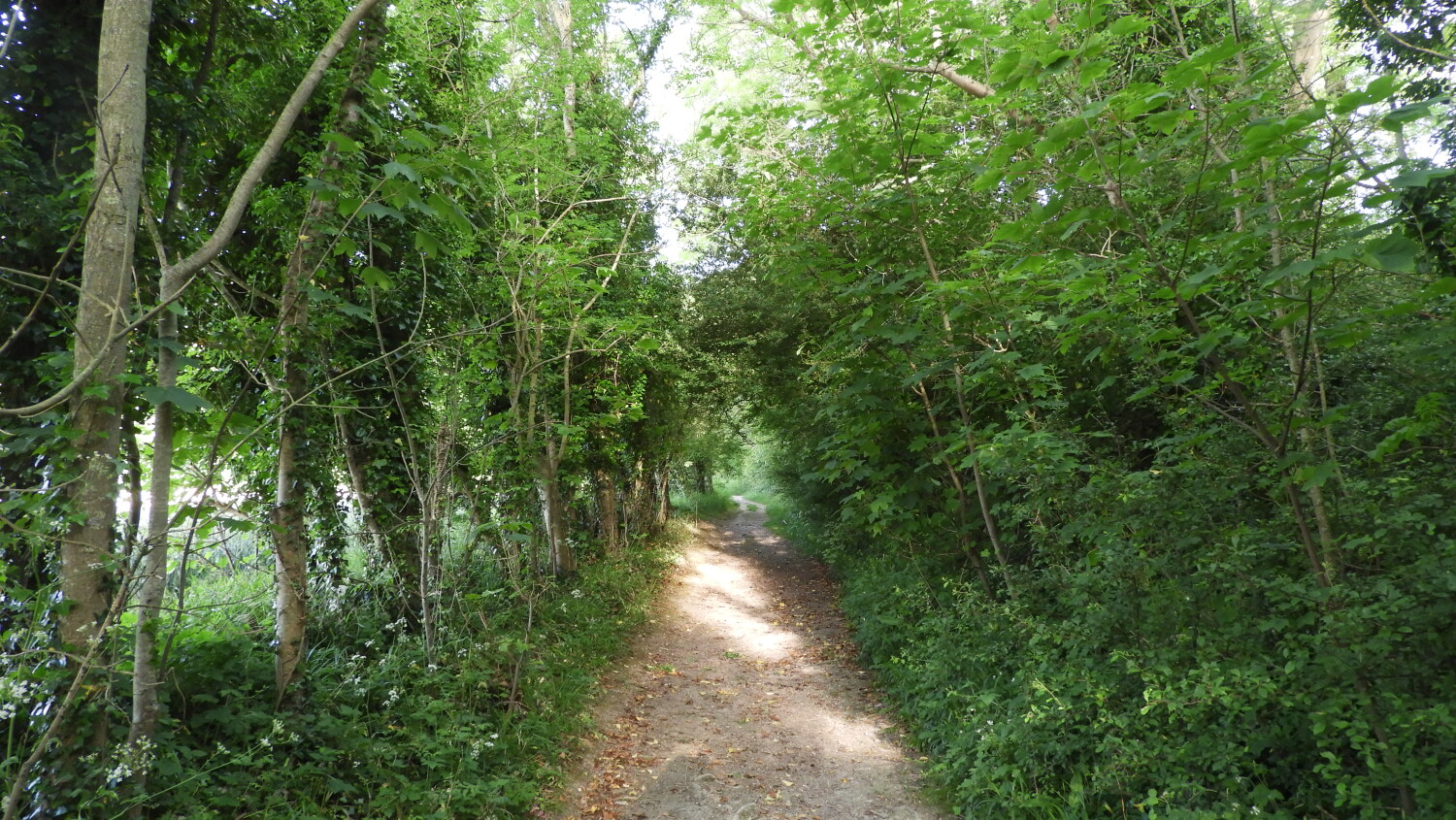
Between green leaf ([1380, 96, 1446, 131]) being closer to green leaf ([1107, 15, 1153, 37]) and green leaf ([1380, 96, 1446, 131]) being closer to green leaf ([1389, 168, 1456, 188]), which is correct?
green leaf ([1389, 168, 1456, 188])

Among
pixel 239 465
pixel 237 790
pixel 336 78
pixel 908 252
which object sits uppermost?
pixel 336 78

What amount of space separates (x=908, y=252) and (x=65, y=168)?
5.19 m

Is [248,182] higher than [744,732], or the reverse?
[248,182]

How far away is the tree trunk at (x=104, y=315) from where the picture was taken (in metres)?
2.67

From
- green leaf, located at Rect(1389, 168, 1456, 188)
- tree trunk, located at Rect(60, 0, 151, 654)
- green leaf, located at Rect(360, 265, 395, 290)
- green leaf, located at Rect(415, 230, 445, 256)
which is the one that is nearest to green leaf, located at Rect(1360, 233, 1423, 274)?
green leaf, located at Rect(1389, 168, 1456, 188)

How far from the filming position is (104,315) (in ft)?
8.80

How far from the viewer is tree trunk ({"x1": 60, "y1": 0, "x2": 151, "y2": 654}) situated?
267 centimetres

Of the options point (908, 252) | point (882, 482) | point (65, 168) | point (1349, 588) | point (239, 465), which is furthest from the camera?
point (882, 482)

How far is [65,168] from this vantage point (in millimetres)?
3814

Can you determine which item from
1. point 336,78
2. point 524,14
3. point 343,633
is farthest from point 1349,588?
point 524,14

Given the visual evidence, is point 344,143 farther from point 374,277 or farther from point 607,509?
point 607,509

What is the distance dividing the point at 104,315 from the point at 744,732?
17.2 ft

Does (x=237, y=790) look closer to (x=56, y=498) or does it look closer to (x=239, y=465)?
(x=56, y=498)

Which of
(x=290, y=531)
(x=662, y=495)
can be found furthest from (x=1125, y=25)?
(x=662, y=495)
